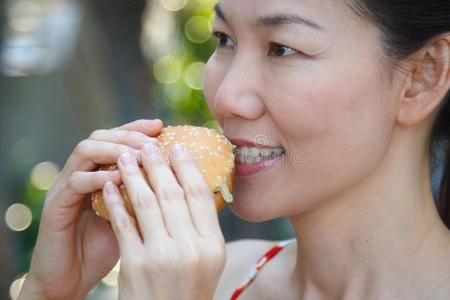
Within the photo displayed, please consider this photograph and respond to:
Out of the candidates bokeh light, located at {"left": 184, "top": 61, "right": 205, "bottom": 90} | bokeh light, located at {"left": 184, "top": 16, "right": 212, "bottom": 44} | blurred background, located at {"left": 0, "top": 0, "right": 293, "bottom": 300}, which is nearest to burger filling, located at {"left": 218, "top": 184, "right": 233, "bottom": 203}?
blurred background, located at {"left": 0, "top": 0, "right": 293, "bottom": 300}

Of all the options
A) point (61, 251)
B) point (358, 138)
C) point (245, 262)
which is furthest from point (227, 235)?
point (358, 138)

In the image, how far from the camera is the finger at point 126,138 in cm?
198

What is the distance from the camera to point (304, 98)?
1.85 m

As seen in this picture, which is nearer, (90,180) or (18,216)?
(90,180)

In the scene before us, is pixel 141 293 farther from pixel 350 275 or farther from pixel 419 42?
pixel 419 42

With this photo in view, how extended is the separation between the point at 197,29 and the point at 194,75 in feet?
2.35

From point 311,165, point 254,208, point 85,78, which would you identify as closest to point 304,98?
point 311,165

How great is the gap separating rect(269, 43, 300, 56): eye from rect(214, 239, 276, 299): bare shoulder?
146cm

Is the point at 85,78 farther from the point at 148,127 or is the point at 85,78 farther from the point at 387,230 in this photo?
the point at 387,230

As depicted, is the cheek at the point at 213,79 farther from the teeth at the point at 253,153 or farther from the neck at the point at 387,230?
the neck at the point at 387,230

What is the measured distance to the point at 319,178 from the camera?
1.97 meters

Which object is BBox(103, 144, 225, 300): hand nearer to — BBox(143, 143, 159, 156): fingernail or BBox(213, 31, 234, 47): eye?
BBox(143, 143, 159, 156): fingernail

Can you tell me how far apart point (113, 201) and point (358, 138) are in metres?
1.07

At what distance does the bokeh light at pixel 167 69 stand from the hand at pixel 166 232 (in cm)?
554
